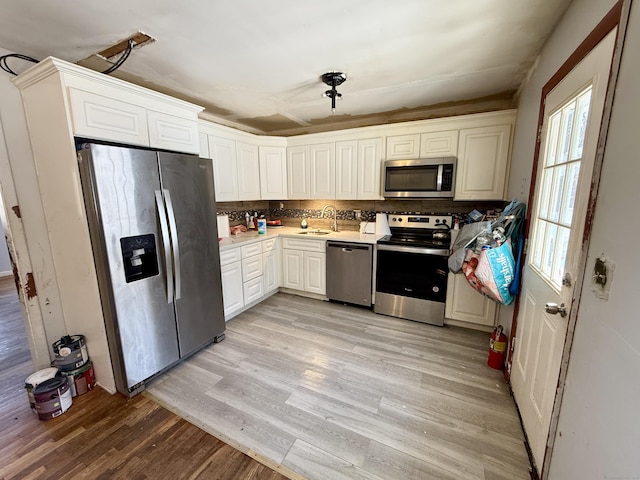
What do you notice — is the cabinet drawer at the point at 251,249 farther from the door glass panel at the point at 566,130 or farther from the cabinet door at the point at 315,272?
the door glass panel at the point at 566,130

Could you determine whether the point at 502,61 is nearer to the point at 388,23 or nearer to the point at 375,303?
the point at 388,23

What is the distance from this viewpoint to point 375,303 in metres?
3.09

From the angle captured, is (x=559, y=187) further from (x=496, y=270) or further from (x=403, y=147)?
(x=403, y=147)

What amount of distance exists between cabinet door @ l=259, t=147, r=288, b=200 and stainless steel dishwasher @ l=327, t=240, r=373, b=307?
44.1 inches

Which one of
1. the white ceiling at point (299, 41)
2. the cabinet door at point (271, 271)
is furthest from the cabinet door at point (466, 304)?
the cabinet door at point (271, 271)

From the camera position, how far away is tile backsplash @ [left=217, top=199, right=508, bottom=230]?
3.08 m

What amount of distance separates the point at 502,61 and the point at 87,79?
288cm

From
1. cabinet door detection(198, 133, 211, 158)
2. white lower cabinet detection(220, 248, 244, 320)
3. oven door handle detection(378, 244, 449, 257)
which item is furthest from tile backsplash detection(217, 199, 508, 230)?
white lower cabinet detection(220, 248, 244, 320)

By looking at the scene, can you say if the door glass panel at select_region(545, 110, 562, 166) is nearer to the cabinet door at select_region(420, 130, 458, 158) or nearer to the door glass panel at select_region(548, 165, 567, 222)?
the door glass panel at select_region(548, 165, 567, 222)

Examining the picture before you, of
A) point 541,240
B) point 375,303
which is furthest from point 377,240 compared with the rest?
point 541,240

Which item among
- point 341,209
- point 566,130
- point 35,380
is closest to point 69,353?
point 35,380

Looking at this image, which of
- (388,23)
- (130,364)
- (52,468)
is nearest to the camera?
(52,468)

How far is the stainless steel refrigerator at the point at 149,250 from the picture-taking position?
1654 millimetres

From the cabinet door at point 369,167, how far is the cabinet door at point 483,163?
86cm
